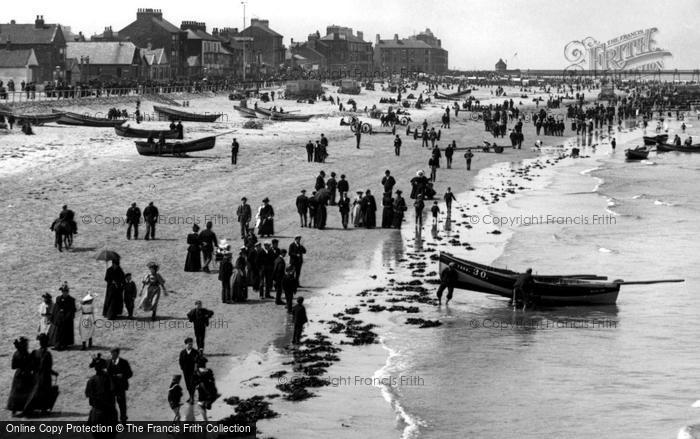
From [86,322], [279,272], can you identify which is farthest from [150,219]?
[86,322]

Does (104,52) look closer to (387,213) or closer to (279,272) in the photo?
(387,213)

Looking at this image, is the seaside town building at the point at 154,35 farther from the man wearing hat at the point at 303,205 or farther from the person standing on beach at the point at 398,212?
the man wearing hat at the point at 303,205

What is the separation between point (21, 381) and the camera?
579 inches

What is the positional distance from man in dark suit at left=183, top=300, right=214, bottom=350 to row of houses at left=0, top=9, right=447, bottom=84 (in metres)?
66.9

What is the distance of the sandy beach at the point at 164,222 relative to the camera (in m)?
18.6

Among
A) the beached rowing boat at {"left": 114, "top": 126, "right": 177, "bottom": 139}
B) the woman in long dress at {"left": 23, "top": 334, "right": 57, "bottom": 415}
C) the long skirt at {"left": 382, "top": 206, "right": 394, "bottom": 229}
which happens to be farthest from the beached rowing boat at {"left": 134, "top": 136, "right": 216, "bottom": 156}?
the woman in long dress at {"left": 23, "top": 334, "right": 57, "bottom": 415}

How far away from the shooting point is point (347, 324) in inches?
861

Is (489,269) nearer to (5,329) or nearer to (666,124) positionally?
(5,329)

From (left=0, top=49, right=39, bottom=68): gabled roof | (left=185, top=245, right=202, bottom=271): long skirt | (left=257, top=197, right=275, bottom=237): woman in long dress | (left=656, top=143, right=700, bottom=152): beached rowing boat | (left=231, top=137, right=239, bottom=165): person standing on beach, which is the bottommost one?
(left=185, top=245, right=202, bottom=271): long skirt

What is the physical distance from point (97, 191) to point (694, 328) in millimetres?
22163

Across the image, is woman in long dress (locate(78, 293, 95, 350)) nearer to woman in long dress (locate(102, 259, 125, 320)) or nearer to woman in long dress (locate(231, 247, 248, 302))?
woman in long dress (locate(102, 259, 125, 320))

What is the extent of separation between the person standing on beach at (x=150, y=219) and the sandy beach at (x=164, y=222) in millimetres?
340

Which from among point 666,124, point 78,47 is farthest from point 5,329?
point 666,124

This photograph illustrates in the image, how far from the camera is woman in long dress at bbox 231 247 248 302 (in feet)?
72.8
